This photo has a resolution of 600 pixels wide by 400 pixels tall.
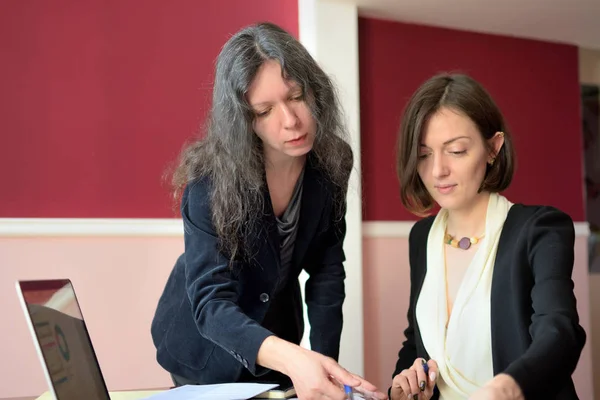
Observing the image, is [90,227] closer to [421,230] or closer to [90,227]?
[90,227]

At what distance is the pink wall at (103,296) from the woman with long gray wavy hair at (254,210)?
968 millimetres

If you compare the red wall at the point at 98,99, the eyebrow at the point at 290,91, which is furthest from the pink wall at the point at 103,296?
the eyebrow at the point at 290,91

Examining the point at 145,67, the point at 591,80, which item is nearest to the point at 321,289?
the point at 145,67

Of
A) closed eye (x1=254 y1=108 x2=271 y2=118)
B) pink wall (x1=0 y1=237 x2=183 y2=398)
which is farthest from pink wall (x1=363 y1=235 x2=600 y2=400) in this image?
closed eye (x1=254 y1=108 x2=271 y2=118)

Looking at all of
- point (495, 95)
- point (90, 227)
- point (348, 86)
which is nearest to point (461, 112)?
point (348, 86)

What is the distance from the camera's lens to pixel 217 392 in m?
1.37

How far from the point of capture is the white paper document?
1.31 meters

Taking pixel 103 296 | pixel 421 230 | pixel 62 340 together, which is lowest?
pixel 103 296

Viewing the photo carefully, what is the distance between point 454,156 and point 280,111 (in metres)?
0.45

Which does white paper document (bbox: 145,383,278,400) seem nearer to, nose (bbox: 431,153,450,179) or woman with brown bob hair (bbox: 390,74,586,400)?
woman with brown bob hair (bbox: 390,74,586,400)

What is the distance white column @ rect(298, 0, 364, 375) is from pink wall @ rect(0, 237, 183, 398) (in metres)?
0.70

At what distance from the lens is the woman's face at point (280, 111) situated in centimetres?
152

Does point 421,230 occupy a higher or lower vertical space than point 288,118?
lower

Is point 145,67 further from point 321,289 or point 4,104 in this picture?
point 321,289
